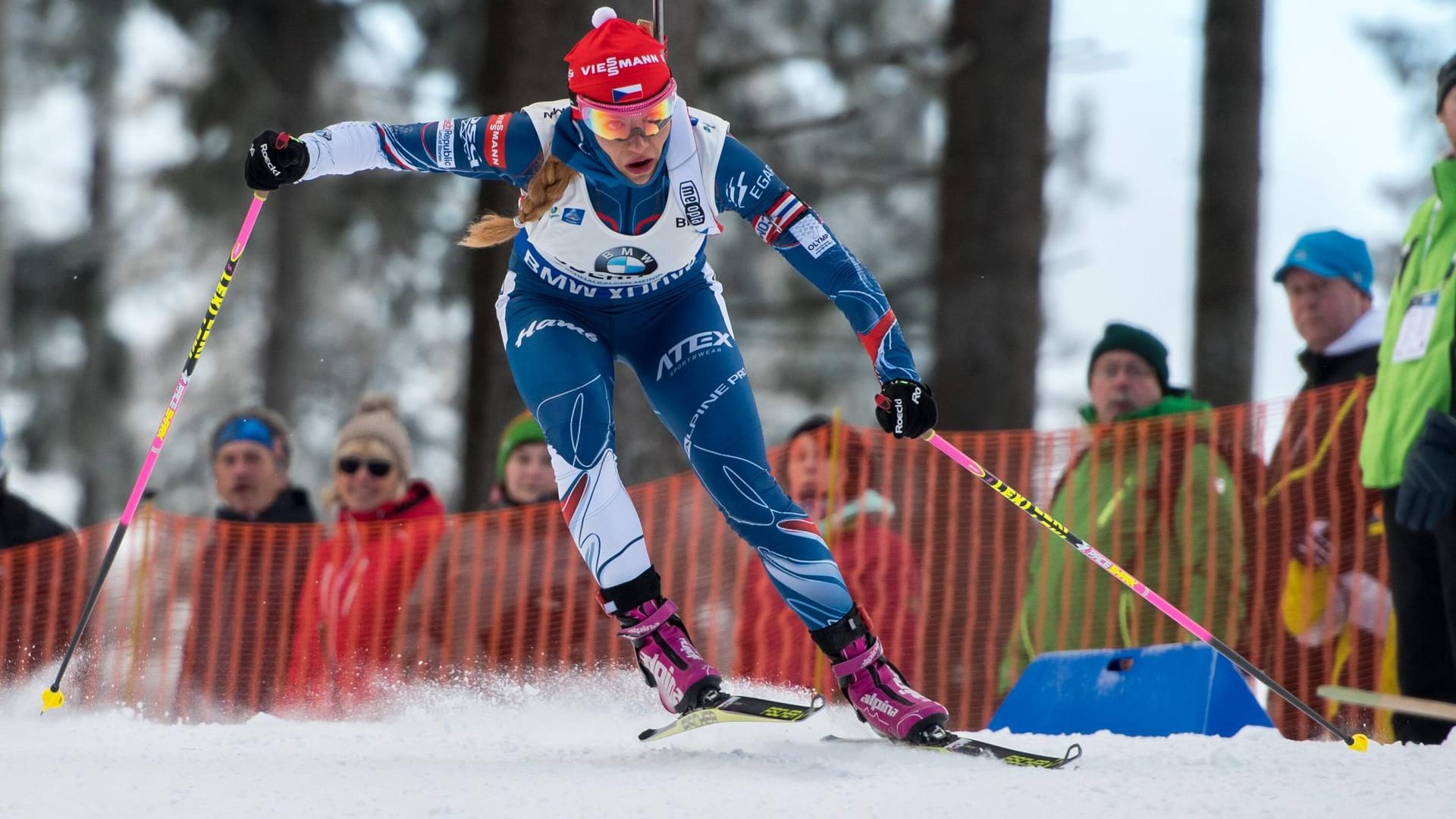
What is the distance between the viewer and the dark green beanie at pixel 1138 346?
18.2 ft

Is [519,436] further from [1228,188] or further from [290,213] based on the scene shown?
[290,213]

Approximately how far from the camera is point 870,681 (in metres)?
4.11

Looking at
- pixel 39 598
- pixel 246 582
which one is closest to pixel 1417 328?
pixel 246 582

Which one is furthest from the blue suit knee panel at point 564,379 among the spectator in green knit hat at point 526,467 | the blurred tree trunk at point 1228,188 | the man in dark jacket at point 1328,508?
the blurred tree trunk at point 1228,188

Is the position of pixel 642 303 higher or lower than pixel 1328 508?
higher

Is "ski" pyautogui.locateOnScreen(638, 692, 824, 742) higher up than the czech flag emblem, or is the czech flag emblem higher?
the czech flag emblem

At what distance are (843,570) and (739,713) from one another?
5.65ft

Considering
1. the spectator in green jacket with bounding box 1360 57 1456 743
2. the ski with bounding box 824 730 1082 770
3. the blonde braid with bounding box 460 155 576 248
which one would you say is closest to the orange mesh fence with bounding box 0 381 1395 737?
the spectator in green jacket with bounding box 1360 57 1456 743

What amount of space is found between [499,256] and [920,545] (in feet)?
9.07

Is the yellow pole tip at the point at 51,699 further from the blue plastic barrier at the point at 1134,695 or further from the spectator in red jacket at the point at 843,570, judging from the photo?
the blue plastic barrier at the point at 1134,695

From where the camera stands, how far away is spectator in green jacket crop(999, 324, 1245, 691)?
518cm

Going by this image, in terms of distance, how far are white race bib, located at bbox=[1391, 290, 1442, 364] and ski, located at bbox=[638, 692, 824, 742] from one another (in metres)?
1.95

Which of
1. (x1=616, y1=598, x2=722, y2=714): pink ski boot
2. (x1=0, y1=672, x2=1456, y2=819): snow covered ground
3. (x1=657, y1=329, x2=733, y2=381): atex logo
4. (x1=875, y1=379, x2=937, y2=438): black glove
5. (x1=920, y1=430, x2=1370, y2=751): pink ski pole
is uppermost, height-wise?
(x1=657, y1=329, x2=733, y2=381): atex logo

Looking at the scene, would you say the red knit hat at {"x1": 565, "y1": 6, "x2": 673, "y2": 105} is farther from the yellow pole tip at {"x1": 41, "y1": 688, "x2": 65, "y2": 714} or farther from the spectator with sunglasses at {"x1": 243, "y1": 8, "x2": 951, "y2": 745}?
the yellow pole tip at {"x1": 41, "y1": 688, "x2": 65, "y2": 714}
